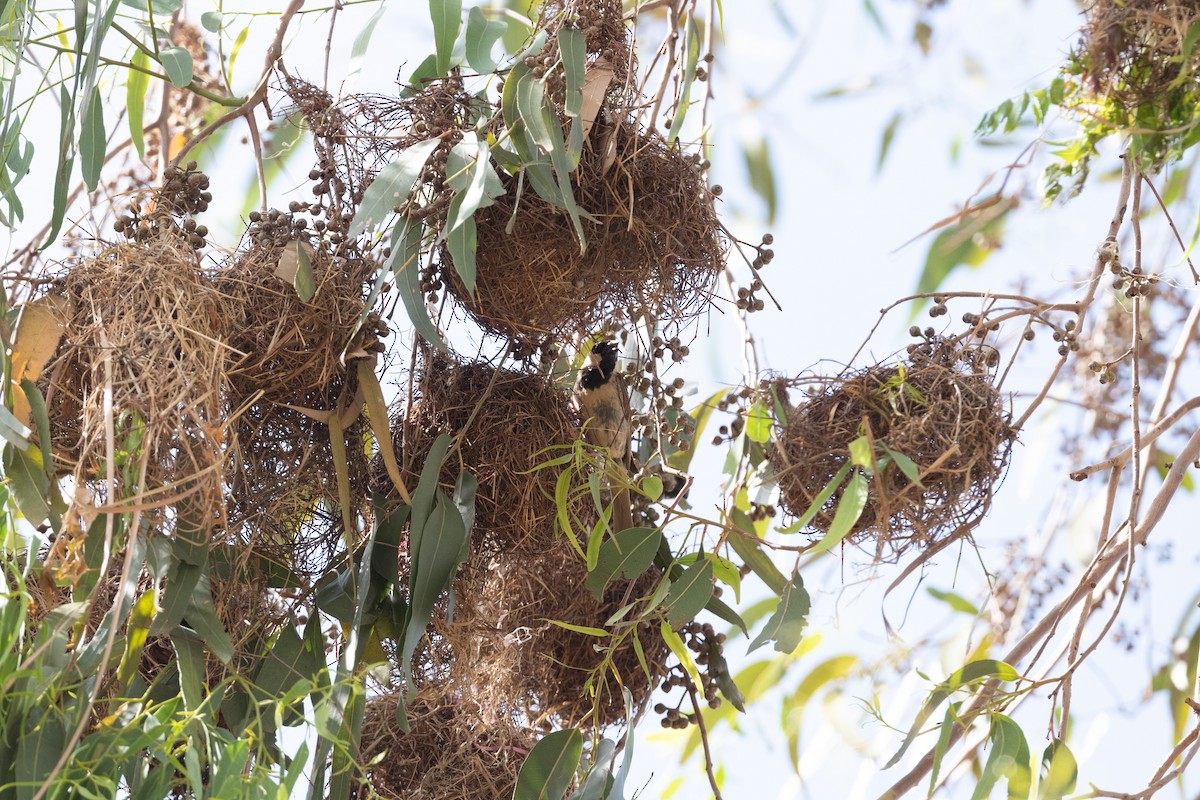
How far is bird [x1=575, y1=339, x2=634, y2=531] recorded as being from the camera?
54.6 inches

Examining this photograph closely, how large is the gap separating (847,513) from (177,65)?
0.75 metres

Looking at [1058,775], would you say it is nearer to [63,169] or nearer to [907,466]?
[907,466]

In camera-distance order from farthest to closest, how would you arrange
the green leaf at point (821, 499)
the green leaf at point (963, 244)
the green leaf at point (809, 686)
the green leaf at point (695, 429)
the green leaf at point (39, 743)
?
the green leaf at point (963, 244), the green leaf at point (809, 686), the green leaf at point (695, 429), the green leaf at point (821, 499), the green leaf at point (39, 743)

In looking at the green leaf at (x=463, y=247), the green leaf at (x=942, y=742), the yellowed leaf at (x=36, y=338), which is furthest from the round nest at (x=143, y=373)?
the green leaf at (x=942, y=742)

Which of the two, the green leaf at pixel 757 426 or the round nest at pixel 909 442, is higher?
the green leaf at pixel 757 426

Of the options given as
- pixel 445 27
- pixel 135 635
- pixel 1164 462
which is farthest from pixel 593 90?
pixel 1164 462

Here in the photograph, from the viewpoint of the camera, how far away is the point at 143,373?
1097 mm

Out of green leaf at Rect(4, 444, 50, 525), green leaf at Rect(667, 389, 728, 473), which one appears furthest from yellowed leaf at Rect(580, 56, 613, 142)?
green leaf at Rect(4, 444, 50, 525)

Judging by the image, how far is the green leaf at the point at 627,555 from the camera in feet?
4.24

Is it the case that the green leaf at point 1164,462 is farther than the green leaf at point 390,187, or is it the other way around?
the green leaf at point 1164,462

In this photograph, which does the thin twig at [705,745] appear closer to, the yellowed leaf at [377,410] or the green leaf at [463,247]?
the yellowed leaf at [377,410]

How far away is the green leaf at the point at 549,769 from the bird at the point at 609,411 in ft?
0.77

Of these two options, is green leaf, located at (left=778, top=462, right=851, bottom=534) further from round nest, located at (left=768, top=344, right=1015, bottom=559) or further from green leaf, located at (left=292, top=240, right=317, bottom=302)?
green leaf, located at (left=292, top=240, right=317, bottom=302)

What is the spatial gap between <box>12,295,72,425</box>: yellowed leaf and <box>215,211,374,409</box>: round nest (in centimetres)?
14
